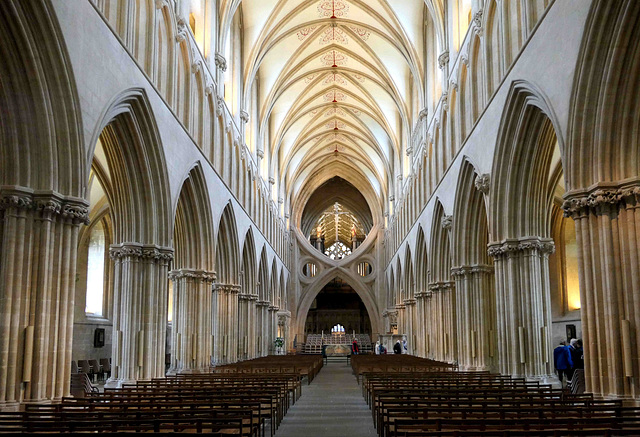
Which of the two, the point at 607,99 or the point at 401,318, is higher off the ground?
the point at 607,99

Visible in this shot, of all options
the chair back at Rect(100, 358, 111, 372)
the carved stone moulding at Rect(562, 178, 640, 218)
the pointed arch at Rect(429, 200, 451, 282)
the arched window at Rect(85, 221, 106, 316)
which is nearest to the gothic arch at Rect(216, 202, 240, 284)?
the chair back at Rect(100, 358, 111, 372)

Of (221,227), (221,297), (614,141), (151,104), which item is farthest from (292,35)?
(614,141)

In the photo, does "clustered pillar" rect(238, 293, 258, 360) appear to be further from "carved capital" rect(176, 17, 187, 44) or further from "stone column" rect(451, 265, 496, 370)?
"carved capital" rect(176, 17, 187, 44)

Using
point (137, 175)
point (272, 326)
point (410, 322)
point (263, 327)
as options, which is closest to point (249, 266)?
point (263, 327)

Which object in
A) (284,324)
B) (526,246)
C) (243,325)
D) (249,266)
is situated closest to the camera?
(526,246)

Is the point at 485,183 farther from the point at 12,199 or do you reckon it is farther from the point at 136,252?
the point at 12,199

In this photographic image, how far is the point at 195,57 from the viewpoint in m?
20.8

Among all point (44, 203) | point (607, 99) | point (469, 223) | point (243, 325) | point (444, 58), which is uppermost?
point (444, 58)

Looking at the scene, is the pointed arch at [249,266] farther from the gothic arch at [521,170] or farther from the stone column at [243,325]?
the gothic arch at [521,170]

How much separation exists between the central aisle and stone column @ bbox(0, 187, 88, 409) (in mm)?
4163

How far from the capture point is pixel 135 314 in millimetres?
16703

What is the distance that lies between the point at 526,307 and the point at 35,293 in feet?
37.2

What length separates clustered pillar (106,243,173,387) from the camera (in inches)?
648

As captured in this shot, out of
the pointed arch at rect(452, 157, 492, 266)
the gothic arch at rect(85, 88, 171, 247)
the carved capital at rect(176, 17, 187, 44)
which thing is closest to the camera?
the gothic arch at rect(85, 88, 171, 247)
